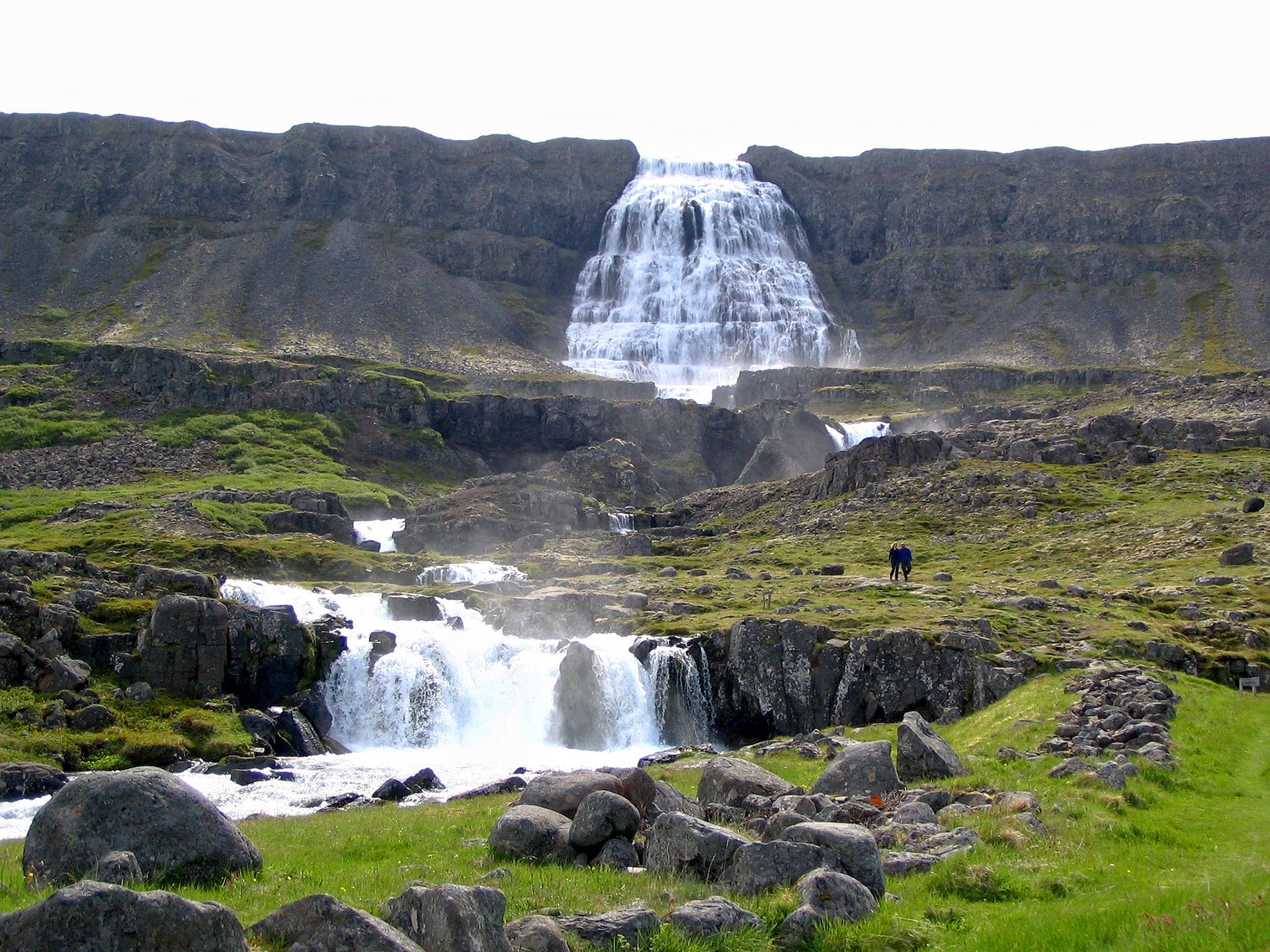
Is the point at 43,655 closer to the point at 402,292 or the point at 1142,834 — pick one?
the point at 1142,834

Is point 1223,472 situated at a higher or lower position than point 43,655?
higher

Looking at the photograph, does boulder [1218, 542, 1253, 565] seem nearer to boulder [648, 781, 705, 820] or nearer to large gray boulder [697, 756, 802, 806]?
large gray boulder [697, 756, 802, 806]

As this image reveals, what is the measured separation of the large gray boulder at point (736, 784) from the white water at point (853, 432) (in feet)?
355

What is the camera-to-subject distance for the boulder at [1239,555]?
5994cm

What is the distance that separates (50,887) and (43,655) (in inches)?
1456

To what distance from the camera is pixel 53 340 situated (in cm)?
14738

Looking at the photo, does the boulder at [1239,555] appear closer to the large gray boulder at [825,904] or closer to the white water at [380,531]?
the large gray boulder at [825,904]

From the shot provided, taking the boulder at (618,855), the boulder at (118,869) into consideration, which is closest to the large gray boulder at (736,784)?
the boulder at (618,855)

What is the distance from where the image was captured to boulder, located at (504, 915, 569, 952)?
11.5 meters

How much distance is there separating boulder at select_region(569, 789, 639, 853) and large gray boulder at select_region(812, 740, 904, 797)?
5.12 meters

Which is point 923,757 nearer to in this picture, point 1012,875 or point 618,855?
point 1012,875

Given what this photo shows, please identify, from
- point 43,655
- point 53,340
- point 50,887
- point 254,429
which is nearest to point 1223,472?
point 43,655

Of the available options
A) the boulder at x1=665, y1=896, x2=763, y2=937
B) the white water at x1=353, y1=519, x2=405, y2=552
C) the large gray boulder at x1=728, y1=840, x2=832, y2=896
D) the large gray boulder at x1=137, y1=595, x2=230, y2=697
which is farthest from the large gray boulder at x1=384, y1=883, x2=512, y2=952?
the white water at x1=353, y1=519, x2=405, y2=552

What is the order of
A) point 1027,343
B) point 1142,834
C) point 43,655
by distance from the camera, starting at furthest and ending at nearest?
1. point 1027,343
2. point 43,655
3. point 1142,834
